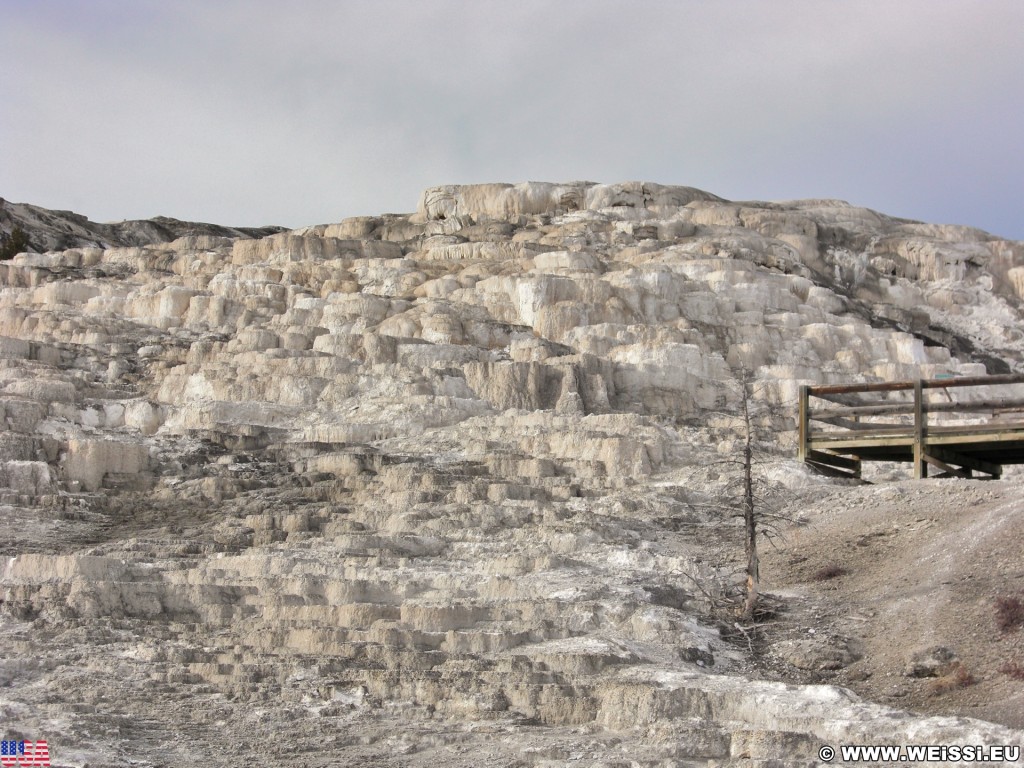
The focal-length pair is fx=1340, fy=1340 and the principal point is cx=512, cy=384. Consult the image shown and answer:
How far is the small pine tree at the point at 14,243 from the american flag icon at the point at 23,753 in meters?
36.3

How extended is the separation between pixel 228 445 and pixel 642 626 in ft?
35.6

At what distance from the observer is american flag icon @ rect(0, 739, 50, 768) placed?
8836 millimetres

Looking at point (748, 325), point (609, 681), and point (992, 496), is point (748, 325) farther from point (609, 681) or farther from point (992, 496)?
point (609, 681)

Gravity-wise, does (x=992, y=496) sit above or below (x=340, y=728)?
above

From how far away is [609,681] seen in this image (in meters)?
10.8

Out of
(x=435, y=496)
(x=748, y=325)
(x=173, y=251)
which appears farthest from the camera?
(x=173, y=251)

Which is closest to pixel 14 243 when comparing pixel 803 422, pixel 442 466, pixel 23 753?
pixel 442 466

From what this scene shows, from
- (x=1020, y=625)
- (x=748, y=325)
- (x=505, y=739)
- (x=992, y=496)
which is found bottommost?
(x=505, y=739)

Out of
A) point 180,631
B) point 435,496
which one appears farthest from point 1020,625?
point 435,496

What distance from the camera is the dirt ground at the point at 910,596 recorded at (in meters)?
10.3

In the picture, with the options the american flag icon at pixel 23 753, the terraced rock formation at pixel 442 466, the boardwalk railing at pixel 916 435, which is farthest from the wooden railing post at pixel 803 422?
the american flag icon at pixel 23 753

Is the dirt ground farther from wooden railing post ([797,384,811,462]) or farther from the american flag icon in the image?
the american flag icon

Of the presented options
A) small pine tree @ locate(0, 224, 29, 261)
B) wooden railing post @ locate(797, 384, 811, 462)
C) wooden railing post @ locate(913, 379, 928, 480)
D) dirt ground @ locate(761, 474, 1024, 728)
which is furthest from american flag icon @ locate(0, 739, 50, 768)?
small pine tree @ locate(0, 224, 29, 261)

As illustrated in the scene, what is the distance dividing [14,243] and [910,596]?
1534 inches
